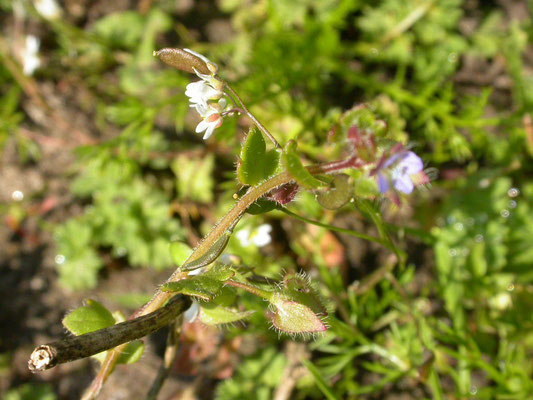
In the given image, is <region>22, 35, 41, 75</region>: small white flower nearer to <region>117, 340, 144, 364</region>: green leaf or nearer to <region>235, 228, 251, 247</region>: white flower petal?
<region>235, 228, 251, 247</region>: white flower petal

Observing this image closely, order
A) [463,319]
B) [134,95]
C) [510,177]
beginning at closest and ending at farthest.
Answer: [463,319], [510,177], [134,95]

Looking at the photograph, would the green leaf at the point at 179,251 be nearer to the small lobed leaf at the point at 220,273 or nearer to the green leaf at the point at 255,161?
the small lobed leaf at the point at 220,273

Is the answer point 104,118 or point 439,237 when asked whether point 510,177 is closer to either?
point 439,237

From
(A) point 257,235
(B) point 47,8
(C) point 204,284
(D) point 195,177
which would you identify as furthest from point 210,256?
(B) point 47,8

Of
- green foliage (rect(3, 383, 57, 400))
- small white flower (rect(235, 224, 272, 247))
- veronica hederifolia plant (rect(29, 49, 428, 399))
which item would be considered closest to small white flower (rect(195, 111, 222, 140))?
veronica hederifolia plant (rect(29, 49, 428, 399))

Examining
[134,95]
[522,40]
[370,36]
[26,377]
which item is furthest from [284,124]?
[26,377]

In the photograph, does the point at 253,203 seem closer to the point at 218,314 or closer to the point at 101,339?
the point at 218,314
